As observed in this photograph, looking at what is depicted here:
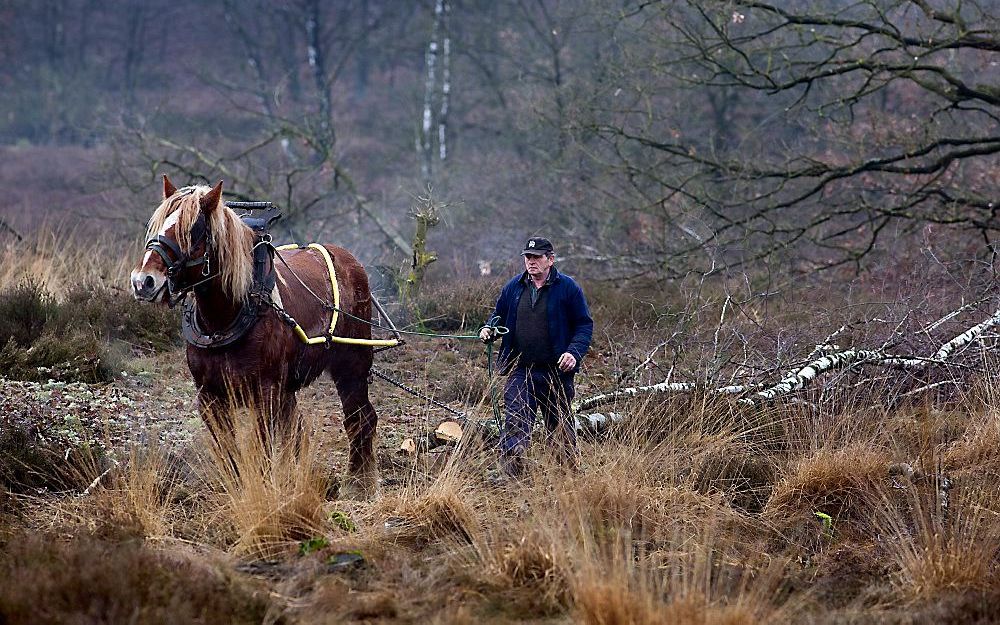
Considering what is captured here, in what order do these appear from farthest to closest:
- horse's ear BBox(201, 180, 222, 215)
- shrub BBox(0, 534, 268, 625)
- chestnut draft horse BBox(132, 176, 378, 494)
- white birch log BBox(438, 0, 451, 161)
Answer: white birch log BBox(438, 0, 451, 161)
horse's ear BBox(201, 180, 222, 215)
chestnut draft horse BBox(132, 176, 378, 494)
shrub BBox(0, 534, 268, 625)

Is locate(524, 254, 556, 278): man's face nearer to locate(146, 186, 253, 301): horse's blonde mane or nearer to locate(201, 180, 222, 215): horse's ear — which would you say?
locate(146, 186, 253, 301): horse's blonde mane

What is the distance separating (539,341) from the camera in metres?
6.73

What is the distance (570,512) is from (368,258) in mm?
10063

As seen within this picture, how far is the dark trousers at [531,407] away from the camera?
21.5 feet

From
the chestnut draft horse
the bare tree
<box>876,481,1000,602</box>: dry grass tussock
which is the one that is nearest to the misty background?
the bare tree

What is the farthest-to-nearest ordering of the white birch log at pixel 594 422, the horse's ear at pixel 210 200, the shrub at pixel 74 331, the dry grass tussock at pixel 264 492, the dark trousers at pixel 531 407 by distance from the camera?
the shrub at pixel 74 331 → the white birch log at pixel 594 422 → the dark trousers at pixel 531 407 → the horse's ear at pixel 210 200 → the dry grass tussock at pixel 264 492

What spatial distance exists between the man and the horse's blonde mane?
63.5 inches

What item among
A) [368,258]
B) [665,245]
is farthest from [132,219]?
[665,245]

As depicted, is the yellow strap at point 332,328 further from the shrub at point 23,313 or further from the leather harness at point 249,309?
the shrub at point 23,313

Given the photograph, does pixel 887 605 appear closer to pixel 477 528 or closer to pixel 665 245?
pixel 477 528

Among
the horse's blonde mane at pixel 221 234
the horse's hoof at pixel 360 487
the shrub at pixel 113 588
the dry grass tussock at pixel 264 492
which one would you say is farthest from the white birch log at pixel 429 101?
the shrub at pixel 113 588

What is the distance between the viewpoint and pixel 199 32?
143 ft

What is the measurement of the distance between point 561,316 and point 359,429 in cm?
156

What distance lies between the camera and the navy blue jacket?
6.70 meters
